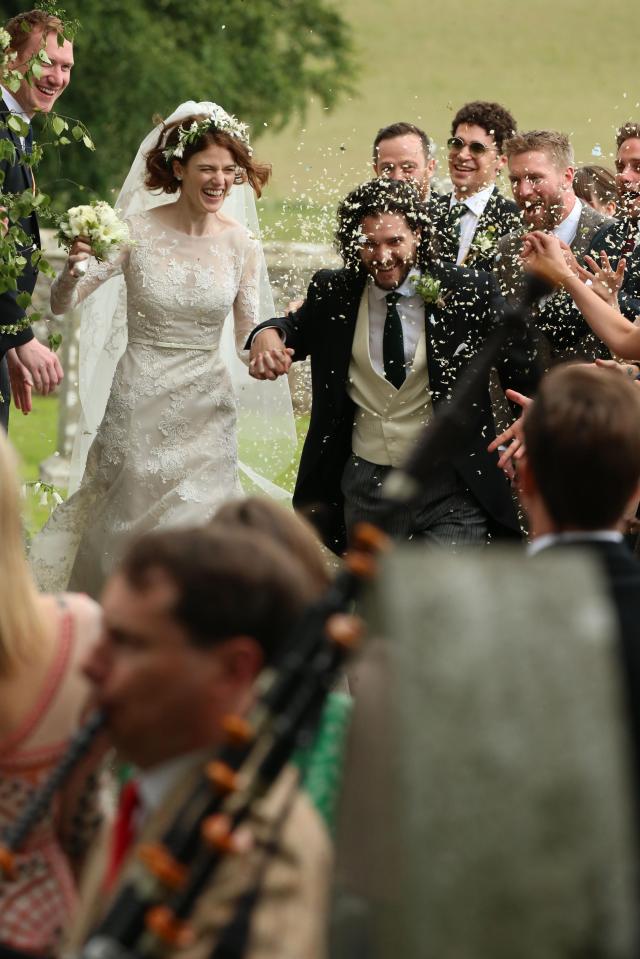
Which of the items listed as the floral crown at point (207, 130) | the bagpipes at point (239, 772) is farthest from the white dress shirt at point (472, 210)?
the bagpipes at point (239, 772)

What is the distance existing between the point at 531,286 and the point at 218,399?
4679 mm

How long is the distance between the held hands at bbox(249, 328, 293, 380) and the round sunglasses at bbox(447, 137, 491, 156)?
9.13 ft

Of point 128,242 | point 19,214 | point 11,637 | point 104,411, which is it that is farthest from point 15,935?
point 104,411

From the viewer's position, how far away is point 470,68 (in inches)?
1296

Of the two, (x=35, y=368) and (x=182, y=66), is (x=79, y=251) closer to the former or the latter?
(x=35, y=368)

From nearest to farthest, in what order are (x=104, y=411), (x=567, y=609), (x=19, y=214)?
(x=567, y=609), (x=19, y=214), (x=104, y=411)

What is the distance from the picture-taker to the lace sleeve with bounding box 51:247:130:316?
660 cm

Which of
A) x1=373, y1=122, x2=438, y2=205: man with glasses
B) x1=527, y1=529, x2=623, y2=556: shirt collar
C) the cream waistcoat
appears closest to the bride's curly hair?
the cream waistcoat

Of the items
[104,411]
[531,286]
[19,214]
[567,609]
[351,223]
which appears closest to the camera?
[567,609]

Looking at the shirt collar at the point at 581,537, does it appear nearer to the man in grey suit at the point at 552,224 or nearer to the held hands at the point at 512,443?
the held hands at the point at 512,443

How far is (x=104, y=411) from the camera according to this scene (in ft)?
24.3

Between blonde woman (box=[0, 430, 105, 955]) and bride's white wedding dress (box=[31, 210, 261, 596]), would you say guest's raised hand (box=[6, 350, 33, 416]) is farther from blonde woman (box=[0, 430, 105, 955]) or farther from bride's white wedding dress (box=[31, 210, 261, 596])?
blonde woman (box=[0, 430, 105, 955])

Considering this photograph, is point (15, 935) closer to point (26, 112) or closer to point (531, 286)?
point (531, 286)

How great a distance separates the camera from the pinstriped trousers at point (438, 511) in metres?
5.97
